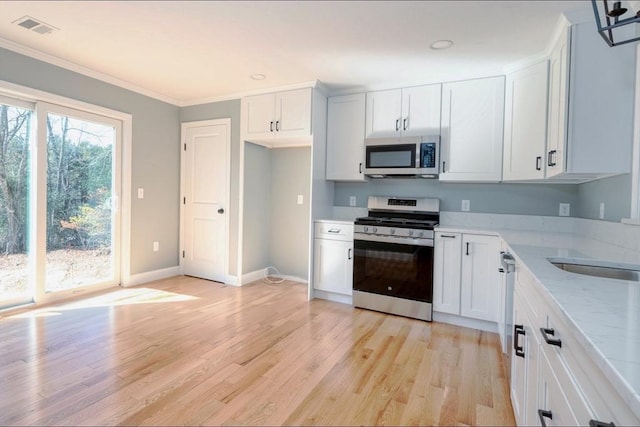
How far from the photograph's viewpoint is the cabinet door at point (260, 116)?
379 cm

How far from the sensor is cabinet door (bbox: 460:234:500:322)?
281 centimetres

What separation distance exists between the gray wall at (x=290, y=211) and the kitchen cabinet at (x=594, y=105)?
2.79 metres

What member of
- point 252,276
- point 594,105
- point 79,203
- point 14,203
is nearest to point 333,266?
point 252,276

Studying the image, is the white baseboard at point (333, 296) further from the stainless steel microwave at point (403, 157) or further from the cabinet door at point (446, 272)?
the stainless steel microwave at point (403, 157)

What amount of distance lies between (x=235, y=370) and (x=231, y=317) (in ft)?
3.15

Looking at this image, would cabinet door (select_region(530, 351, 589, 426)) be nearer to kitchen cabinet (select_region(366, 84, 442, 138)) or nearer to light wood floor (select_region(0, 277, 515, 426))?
light wood floor (select_region(0, 277, 515, 426))

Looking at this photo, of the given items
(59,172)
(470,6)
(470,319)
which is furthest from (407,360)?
(59,172)

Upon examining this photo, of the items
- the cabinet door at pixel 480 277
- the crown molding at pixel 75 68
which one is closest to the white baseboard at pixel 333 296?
the cabinet door at pixel 480 277

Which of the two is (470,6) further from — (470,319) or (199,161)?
(199,161)

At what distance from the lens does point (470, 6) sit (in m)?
2.08

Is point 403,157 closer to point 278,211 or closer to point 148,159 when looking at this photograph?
point 278,211

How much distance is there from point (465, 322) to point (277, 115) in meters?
2.90

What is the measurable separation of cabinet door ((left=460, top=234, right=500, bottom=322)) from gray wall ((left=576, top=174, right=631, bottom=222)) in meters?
0.73

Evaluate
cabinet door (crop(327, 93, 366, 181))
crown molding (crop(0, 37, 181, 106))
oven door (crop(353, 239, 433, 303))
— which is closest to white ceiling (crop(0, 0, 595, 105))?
crown molding (crop(0, 37, 181, 106))
